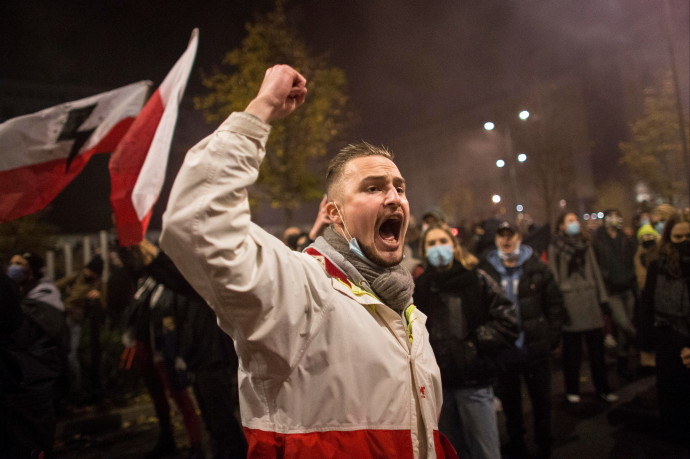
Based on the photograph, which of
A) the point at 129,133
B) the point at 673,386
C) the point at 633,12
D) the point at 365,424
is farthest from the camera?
the point at 633,12

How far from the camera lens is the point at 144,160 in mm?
4426

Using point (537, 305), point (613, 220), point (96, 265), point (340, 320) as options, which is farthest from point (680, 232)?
point (96, 265)

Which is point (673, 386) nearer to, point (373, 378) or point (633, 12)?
point (373, 378)

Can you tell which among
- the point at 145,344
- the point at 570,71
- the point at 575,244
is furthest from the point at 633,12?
the point at 570,71

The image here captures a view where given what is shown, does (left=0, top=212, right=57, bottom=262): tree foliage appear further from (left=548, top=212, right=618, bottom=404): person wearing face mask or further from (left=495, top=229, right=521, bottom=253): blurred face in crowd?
(left=548, top=212, right=618, bottom=404): person wearing face mask

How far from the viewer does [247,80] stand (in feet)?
50.7

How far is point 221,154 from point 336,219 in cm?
76

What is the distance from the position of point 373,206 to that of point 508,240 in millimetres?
3733

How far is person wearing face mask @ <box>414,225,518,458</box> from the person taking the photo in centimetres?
358

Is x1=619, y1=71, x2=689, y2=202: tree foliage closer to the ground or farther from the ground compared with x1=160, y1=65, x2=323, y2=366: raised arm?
farther from the ground

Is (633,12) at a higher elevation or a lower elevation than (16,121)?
higher

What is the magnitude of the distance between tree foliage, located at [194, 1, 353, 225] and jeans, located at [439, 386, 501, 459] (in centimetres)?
1269

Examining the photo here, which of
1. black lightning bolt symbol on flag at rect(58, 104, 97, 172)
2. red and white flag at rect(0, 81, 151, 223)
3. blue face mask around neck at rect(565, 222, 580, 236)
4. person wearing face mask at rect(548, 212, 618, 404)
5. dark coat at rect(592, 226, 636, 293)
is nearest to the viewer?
red and white flag at rect(0, 81, 151, 223)

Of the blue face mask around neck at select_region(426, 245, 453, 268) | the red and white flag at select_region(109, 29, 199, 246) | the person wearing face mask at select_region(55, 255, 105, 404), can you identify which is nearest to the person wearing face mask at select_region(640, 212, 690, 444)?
the blue face mask around neck at select_region(426, 245, 453, 268)
